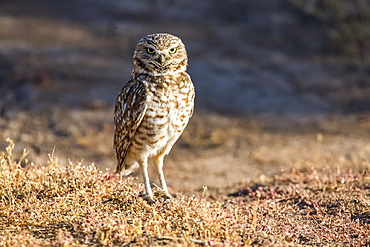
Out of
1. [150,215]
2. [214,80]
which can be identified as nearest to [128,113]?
[150,215]

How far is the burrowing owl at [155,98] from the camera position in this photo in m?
5.92

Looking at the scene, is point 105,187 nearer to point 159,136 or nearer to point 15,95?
point 159,136

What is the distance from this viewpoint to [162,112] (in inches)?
233

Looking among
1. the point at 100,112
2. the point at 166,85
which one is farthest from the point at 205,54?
the point at 166,85

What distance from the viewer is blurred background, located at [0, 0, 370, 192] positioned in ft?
36.6

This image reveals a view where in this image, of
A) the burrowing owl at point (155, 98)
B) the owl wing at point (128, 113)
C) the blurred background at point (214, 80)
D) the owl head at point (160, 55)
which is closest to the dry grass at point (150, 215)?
the owl wing at point (128, 113)

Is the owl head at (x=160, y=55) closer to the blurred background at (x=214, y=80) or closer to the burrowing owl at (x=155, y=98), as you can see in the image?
the burrowing owl at (x=155, y=98)

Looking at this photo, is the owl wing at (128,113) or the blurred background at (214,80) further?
the blurred background at (214,80)

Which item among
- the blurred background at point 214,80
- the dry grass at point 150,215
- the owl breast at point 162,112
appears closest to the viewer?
the dry grass at point 150,215

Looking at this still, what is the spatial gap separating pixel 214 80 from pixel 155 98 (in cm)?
839

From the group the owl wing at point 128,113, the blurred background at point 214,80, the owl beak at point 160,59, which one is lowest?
the blurred background at point 214,80

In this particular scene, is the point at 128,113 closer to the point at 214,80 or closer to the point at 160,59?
the point at 160,59

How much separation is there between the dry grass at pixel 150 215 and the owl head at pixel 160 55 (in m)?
1.39

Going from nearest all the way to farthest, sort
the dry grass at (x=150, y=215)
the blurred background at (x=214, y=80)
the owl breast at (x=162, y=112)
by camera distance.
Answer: the dry grass at (x=150, y=215) < the owl breast at (x=162, y=112) < the blurred background at (x=214, y=80)
